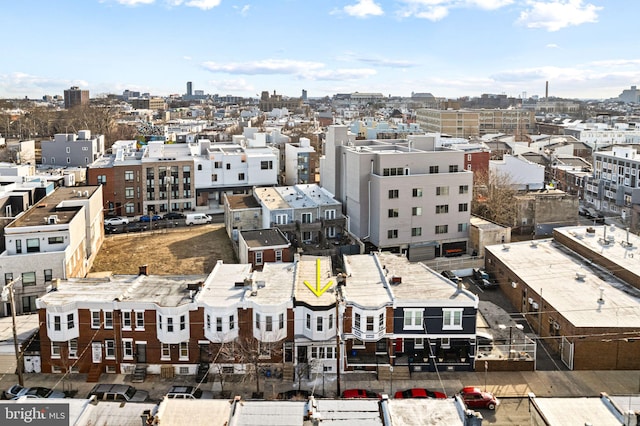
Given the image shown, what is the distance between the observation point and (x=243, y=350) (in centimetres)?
2934

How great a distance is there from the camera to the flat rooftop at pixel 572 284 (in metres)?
31.8

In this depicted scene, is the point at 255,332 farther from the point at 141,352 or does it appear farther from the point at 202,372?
the point at 141,352

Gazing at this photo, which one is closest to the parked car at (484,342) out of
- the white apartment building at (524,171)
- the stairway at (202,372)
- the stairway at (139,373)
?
the stairway at (202,372)

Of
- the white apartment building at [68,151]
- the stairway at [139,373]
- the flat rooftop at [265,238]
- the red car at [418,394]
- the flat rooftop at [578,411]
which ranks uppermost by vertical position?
the white apartment building at [68,151]

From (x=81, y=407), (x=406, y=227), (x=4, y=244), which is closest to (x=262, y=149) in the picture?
(x=406, y=227)

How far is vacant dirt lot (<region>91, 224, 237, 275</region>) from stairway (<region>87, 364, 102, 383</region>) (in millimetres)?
16097

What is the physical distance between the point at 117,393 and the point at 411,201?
3001 cm

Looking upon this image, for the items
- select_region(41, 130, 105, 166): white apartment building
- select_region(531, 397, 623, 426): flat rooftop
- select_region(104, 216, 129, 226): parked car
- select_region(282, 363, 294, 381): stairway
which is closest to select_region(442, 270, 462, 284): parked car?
select_region(282, 363, 294, 381): stairway

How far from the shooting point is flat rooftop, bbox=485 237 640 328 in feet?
104

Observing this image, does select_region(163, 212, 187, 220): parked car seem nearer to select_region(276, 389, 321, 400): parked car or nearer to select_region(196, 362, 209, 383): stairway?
select_region(196, 362, 209, 383): stairway

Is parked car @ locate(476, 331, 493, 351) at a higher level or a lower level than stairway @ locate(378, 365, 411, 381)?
higher

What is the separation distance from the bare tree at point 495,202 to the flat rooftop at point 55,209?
38.5m

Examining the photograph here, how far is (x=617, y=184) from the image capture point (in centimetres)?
7025

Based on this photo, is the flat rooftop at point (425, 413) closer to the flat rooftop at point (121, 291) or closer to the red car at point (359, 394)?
the red car at point (359, 394)
